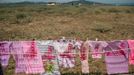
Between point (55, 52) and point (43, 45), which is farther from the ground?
point (43, 45)

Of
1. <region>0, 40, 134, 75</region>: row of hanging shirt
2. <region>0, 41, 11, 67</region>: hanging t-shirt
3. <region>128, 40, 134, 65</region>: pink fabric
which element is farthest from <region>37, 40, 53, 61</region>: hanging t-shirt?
<region>128, 40, 134, 65</region>: pink fabric

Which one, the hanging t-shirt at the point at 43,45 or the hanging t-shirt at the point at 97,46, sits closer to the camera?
the hanging t-shirt at the point at 43,45

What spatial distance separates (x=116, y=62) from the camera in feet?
40.5

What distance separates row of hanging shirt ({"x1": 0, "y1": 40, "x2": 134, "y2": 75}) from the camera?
1165 cm

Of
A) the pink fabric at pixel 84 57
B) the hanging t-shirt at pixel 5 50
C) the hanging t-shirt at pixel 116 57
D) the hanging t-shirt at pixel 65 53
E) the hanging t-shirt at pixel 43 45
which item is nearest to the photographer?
the hanging t-shirt at pixel 5 50

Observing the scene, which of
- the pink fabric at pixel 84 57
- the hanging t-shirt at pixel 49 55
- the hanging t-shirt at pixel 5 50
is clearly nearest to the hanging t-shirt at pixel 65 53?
the hanging t-shirt at pixel 49 55

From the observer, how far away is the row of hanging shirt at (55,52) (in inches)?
459

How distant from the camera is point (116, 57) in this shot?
40.5 ft

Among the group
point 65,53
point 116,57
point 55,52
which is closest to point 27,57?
point 55,52

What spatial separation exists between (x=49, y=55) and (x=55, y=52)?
0.81 feet

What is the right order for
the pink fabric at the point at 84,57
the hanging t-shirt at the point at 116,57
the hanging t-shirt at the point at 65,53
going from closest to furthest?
the hanging t-shirt at the point at 65,53 < the pink fabric at the point at 84,57 < the hanging t-shirt at the point at 116,57

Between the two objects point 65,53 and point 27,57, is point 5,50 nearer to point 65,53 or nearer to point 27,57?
point 27,57

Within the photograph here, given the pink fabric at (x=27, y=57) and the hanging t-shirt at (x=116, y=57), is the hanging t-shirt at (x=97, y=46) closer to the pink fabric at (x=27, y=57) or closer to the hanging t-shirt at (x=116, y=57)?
the hanging t-shirt at (x=116, y=57)

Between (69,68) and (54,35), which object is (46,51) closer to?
(69,68)
